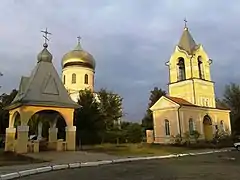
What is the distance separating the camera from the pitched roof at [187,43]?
35956mm

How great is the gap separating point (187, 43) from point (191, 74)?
4.37 m

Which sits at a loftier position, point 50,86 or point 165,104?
point 50,86

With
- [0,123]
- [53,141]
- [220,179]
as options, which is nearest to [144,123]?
[0,123]

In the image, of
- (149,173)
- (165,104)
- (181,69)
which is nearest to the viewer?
(149,173)

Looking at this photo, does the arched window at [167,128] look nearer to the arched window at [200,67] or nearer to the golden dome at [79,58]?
the arched window at [200,67]

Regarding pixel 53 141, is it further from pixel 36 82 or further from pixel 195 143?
pixel 195 143

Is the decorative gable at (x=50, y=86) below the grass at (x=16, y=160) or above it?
above

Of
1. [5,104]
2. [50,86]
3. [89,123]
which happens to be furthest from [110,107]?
[50,86]

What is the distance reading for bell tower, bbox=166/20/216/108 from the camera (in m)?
34.6

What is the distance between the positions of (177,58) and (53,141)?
64.1 feet

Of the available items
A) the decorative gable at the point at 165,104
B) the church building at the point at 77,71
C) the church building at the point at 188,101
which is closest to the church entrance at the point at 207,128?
the church building at the point at 188,101

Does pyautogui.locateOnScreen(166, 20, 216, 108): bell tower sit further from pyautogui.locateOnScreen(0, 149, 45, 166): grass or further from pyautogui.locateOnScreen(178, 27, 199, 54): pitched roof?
pyautogui.locateOnScreen(0, 149, 45, 166): grass

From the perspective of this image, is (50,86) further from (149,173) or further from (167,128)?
(167,128)

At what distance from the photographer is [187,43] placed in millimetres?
36719
